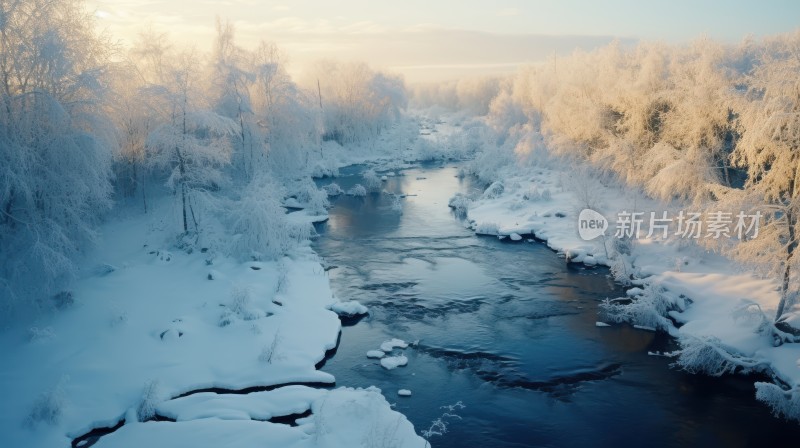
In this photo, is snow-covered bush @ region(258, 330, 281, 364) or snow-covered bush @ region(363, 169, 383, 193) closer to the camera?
snow-covered bush @ region(258, 330, 281, 364)

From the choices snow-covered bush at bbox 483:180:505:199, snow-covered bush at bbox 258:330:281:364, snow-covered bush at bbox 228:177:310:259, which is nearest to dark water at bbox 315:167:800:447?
→ snow-covered bush at bbox 258:330:281:364

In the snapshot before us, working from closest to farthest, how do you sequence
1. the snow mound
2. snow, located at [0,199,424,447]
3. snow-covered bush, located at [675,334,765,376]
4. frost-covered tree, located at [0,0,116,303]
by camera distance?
snow, located at [0,199,424,447] < snow-covered bush, located at [675,334,765,376] < frost-covered tree, located at [0,0,116,303] < the snow mound

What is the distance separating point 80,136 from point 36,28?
12.2 feet

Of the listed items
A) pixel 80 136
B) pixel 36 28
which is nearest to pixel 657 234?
pixel 80 136

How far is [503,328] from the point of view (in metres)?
16.8

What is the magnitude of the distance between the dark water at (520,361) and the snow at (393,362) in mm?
231

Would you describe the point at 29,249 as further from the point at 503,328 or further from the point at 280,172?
the point at 280,172

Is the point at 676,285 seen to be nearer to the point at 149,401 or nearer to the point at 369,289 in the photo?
the point at 369,289

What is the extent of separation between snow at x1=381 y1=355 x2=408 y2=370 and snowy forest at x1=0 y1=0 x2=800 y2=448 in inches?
2.5

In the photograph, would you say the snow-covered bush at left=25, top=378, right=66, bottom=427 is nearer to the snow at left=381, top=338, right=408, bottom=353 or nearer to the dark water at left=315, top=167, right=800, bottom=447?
the dark water at left=315, top=167, right=800, bottom=447

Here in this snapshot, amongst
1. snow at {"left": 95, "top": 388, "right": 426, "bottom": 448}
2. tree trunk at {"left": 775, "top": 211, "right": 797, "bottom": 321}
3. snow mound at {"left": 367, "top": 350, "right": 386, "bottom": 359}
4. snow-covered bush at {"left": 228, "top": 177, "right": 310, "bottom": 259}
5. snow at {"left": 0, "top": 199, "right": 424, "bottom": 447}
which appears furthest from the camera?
snow-covered bush at {"left": 228, "top": 177, "right": 310, "bottom": 259}

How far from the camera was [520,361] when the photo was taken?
14828 mm

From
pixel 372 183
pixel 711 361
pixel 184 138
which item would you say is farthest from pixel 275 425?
pixel 372 183

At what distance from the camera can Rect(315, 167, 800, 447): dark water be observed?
1186 centimetres
